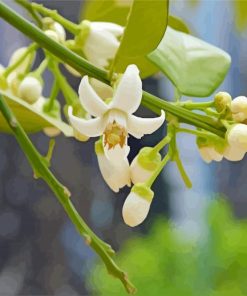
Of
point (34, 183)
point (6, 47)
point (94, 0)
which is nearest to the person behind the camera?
point (94, 0)

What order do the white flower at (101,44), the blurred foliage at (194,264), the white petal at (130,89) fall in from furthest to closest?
the blurred foliage at (194,264) → the white flower at (101,44) → the white petal at (130,89)

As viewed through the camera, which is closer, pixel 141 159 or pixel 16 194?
pixel 141 159

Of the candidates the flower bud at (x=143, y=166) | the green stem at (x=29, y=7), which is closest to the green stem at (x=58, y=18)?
the green stem at (x=29, y=7)

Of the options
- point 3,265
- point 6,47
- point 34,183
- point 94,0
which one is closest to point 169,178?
point 34,183

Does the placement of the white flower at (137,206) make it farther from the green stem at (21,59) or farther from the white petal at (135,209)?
the green stem at (21,59)

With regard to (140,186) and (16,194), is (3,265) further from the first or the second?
(140,186)

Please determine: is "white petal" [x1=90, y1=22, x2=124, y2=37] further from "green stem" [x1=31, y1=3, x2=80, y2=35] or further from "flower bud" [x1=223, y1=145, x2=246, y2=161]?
"flower bud" [x1=223, y1=145, x2=246, y2=161]

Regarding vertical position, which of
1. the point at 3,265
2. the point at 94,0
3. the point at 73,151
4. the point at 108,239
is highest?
the point at 94,0

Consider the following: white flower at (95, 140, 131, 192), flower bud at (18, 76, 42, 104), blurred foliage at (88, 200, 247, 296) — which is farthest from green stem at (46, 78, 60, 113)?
blurred foliage at (88, 200, 247, 296)
